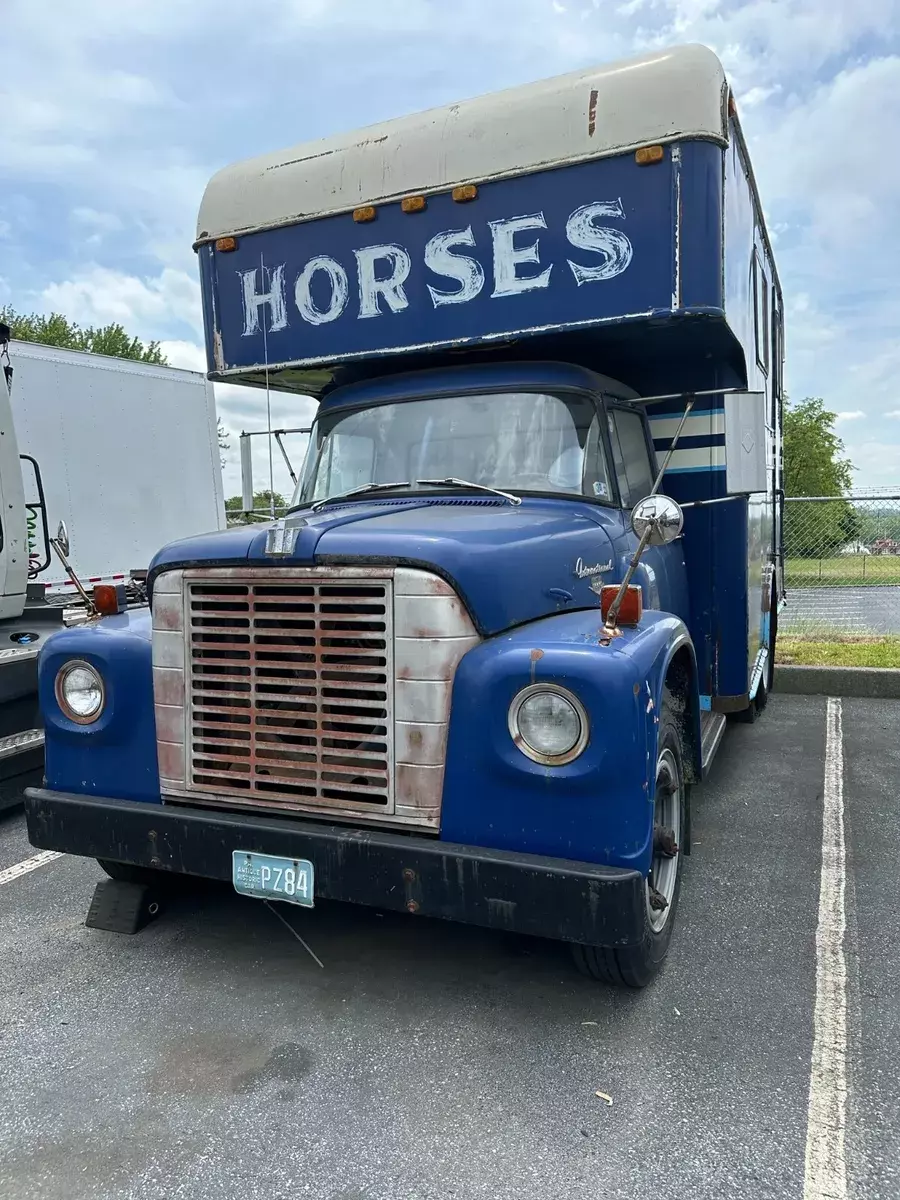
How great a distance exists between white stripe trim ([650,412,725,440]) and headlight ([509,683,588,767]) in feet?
9.08

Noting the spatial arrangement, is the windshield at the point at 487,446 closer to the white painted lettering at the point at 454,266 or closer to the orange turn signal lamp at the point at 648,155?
the white painted lettering at the point at 454,266

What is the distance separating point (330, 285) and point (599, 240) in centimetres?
143

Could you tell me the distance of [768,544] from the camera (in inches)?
291

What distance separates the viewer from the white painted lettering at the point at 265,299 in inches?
186

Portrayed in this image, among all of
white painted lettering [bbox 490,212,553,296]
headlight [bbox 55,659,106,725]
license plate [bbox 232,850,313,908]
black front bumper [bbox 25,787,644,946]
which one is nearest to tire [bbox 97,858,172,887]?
black front bumper [bbox 25,787,644,946]

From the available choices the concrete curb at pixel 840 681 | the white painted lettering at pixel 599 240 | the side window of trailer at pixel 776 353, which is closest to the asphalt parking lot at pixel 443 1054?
the white painted lettering at pixel 599 240

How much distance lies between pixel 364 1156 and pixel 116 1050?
103 cm

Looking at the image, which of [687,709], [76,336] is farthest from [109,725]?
[76,336]

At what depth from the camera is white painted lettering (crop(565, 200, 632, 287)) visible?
3971 millimetres

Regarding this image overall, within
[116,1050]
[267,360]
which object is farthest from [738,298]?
[116,1050]

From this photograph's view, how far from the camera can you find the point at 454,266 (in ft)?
14.1

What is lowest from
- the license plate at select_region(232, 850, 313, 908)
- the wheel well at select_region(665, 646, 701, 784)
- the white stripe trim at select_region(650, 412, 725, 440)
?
the license plate at select_region(232, 850, 313, 908)

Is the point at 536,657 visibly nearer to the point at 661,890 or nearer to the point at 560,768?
the point at 560,768

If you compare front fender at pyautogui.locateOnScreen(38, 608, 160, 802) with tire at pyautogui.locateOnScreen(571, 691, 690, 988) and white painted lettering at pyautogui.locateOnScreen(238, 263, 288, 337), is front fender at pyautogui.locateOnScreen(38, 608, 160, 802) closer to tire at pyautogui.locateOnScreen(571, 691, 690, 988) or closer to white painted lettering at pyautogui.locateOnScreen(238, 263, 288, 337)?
tire at pyautogui.locateOnScreen(571, 691, 690, 988)
